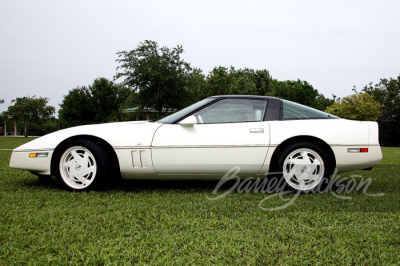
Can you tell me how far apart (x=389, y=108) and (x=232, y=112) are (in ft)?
141

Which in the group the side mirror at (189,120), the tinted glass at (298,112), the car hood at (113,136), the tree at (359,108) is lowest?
the car hood at (113,136)

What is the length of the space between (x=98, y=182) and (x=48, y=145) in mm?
768

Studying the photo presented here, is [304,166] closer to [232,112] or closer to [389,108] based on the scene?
[232,112]

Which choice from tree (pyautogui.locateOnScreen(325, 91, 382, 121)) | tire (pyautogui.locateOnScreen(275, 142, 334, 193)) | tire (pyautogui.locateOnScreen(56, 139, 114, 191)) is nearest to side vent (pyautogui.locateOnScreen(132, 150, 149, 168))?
tire (pyautogui.locateOnScreen(56, 139, 114, 191))

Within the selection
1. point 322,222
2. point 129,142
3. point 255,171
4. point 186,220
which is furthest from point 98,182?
point 322,222

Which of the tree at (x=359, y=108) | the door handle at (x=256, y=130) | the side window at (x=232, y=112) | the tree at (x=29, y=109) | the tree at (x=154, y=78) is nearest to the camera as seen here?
the door handle at (x=256, y=130)

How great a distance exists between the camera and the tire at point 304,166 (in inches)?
151

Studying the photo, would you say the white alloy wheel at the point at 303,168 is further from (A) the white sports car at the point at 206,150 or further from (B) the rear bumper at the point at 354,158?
(B) the rear bumper at the point at 354,158

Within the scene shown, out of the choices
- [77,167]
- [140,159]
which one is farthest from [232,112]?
[77,167]

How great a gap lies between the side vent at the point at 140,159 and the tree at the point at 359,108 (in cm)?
3804

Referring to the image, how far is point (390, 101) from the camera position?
40.6m

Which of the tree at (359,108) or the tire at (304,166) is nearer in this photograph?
the tire at (304,166)

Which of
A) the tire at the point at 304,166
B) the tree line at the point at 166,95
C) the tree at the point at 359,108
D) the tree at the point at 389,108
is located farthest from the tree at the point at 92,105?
the tire at the point at 304,166

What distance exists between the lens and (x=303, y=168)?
388cm
